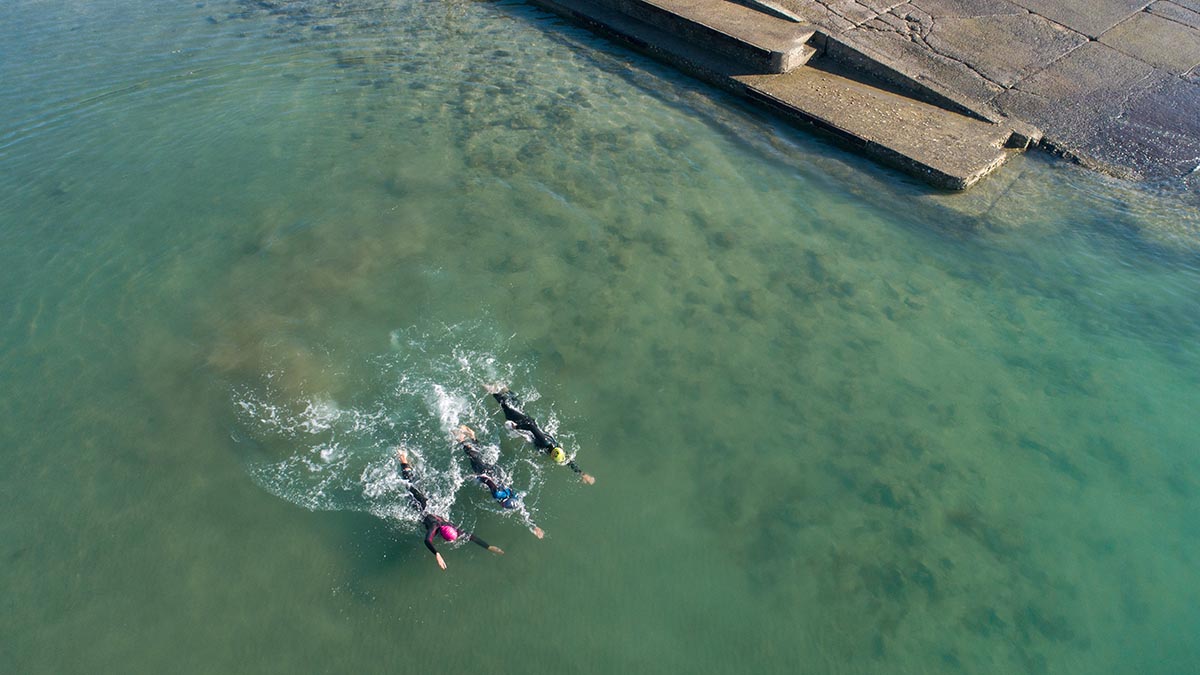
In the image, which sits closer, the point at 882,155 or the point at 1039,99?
the point at 882,155

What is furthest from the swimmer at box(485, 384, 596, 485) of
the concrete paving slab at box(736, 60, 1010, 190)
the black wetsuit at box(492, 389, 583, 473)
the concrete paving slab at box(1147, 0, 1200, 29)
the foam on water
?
the concrete paving slab at box(1147, 0, 1200, 29)

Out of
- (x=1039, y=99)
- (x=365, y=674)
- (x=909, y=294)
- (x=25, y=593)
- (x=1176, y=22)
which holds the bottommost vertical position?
(x=25, y=593)

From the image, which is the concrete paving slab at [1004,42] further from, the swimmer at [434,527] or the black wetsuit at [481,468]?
the swimmer at [434,527]

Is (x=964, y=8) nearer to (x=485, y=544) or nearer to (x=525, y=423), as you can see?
(x=525, y=423)

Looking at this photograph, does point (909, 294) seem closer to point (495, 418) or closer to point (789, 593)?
point (789, 593)

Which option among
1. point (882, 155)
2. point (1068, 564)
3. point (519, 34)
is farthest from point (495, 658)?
point (519, 34)

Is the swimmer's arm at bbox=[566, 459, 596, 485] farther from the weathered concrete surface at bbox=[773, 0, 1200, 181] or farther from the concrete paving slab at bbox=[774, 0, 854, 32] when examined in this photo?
the concrete paving slab at bbox=[774, 0, 854, 32]

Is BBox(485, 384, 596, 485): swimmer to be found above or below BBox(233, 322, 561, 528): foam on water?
above
